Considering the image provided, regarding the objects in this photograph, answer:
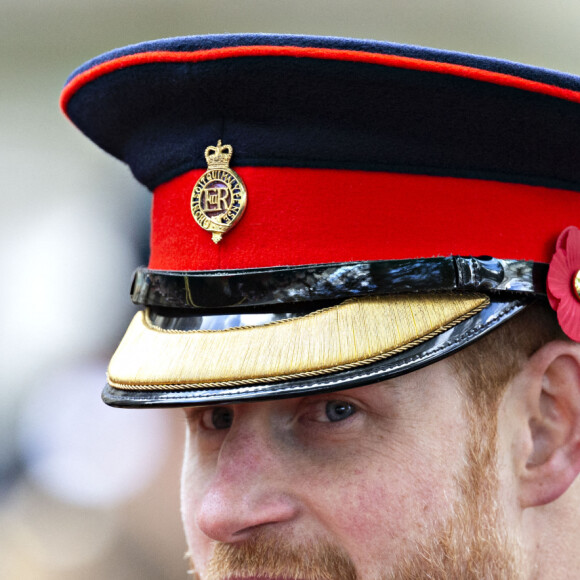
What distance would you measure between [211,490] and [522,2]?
639cm

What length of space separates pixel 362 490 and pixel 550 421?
0.36m

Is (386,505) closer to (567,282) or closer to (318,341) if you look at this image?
(318,341)

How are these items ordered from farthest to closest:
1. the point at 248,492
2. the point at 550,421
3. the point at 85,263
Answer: the point at 85,263
the point at 550,421
the point at 248,492

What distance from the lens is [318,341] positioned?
3.99ft

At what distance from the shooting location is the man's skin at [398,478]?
1.30 m

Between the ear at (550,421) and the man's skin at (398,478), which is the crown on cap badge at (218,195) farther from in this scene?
the ear at (550,421)

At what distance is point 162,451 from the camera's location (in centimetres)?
476

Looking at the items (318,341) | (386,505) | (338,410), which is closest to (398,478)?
(386,505)

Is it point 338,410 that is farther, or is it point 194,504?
point 194,504

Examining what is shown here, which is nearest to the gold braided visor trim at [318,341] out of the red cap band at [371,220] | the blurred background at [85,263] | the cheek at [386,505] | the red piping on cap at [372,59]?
the red cap band at [371,220]

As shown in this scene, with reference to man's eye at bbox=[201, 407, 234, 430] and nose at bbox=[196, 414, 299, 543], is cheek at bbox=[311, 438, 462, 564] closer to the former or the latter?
nose at bbox=[196, 414, 299, 543]

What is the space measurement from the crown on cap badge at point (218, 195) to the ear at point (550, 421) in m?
0.55

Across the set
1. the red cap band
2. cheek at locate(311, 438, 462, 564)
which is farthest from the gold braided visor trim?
cheek at locate(311, 438, 462, 564)

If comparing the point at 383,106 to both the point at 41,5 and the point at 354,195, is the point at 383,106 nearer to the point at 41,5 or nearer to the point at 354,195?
the point at 354,195
